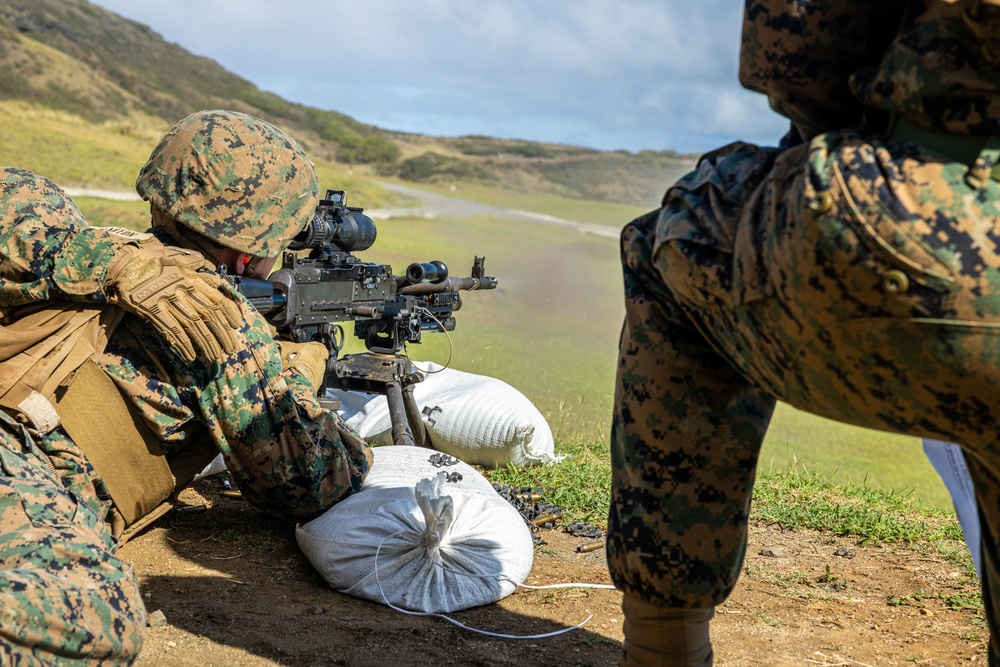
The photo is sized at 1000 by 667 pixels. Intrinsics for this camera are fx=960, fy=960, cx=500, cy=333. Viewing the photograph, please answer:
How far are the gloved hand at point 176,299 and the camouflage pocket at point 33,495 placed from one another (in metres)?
0.54

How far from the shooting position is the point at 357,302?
465cm

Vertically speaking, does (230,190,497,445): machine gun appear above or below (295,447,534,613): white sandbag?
above

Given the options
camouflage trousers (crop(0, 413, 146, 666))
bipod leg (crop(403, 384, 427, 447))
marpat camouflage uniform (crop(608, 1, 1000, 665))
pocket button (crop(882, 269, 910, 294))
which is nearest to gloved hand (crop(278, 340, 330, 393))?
bipod leg (crop(403, 384, 427, 447))

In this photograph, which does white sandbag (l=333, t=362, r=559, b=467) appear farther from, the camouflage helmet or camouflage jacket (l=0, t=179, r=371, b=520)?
the camouflage helmet

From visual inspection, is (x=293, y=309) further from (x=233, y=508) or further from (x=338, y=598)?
(x=338, y=598)

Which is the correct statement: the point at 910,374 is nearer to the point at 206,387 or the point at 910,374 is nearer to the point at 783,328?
the point at 783,328

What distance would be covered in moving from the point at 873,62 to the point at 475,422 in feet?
11.1

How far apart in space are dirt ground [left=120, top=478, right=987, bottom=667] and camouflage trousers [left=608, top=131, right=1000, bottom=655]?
102cm

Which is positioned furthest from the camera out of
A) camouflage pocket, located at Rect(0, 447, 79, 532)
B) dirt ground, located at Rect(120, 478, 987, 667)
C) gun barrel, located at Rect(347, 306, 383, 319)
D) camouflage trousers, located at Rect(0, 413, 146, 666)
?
gun barrel, located at Rect(347, 306, 383, 319)

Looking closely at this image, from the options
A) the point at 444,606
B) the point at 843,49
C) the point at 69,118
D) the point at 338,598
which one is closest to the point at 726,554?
the point at 843,49

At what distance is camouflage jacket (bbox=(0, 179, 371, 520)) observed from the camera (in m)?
2.83

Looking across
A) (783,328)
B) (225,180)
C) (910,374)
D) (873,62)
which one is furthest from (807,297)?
(225,180)

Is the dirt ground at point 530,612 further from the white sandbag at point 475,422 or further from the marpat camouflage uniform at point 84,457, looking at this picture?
the white sandbag at point 475,422

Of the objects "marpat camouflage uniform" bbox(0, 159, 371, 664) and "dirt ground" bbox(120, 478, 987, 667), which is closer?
"marpat camouflage uniform" bbox(0, 159, 371, 664)
